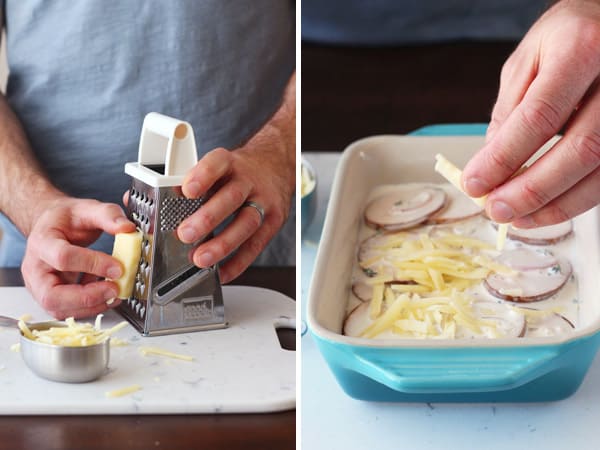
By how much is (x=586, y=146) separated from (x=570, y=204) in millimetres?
88

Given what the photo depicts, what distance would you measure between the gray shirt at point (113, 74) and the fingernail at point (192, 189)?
41 centimetres

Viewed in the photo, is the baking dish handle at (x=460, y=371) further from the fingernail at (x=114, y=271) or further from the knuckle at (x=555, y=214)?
the fingernail at (x=114, y=271)

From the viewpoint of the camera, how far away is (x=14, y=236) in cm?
153

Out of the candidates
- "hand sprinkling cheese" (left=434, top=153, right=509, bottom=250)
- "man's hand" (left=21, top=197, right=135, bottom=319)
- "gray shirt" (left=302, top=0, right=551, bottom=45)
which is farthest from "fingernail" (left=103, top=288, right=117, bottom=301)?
"gray shirt" (left=302, top=0, right=551, bottom=45)

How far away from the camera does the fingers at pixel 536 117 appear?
97 cm

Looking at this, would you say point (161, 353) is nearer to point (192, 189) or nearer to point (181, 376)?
point (181, 376)

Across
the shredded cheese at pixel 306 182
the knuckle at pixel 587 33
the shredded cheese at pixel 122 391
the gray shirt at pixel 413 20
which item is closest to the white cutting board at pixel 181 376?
the shredded cheese at pixel 122 391

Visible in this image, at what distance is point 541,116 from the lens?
3.18ft

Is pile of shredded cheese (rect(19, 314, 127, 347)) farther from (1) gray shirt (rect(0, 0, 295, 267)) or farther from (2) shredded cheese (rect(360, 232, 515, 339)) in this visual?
(1) gray shirt (rect(0, 0, 295, 267))

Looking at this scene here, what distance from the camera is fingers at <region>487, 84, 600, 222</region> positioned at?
97 cm

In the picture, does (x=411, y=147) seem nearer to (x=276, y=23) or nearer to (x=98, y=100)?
(x=276, y=23)

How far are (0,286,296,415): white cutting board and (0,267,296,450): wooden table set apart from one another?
1 cm

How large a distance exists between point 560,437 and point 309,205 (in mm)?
554

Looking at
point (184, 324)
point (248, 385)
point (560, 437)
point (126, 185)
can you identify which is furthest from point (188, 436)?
point (126, 185)
